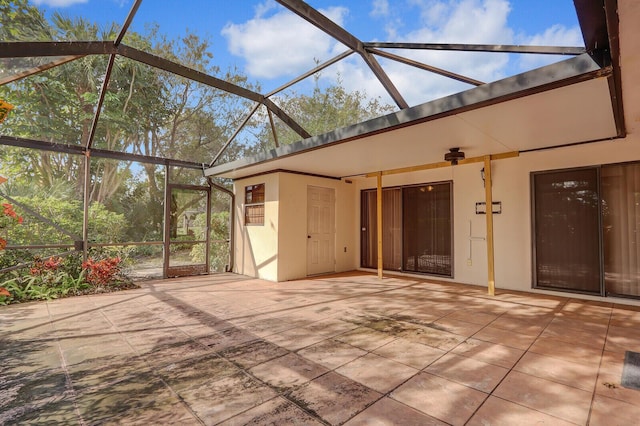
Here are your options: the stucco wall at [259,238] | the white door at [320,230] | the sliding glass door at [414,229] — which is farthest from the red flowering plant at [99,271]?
the sliding glass door at [414,229]

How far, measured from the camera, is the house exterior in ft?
8.83

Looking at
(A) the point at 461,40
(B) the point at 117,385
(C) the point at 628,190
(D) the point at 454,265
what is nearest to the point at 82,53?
(B) the point at 117,385

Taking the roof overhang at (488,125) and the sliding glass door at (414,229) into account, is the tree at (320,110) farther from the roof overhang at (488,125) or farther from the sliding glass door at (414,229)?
the roof overhang at (488,125)

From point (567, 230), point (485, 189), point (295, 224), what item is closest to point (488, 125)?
point (485, 189)

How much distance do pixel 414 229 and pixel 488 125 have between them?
333cm

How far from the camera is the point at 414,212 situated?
21.4 ft

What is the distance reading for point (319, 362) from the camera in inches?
95.5

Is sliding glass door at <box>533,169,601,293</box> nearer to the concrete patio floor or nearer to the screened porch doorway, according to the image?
the concrete patio floor

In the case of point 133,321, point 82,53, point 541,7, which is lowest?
point 133,321

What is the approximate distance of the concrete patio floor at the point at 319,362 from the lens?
1768mm

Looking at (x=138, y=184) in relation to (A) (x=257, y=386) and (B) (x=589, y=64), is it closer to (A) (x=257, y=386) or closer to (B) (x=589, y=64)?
(A) (x=257, y=386)

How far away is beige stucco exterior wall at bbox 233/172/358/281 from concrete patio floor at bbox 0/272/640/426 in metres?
1.83

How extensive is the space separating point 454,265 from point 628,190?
2.73m

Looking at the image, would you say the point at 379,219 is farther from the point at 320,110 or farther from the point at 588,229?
the point at 320,110
